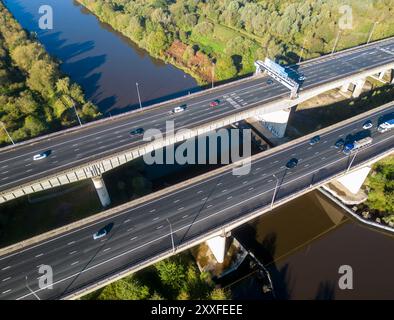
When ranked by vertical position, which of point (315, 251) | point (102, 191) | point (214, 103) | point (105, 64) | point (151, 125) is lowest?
point (315, 251)

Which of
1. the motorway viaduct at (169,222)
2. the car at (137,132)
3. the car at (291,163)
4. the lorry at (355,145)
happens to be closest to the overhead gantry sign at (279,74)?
the motorway viaduct at (169,222)

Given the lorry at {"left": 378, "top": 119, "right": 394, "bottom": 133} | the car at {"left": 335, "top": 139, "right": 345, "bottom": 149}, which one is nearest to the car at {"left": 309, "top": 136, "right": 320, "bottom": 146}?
the car at {"left": 335, "top": 139, "right": 345, "bottom": 149}

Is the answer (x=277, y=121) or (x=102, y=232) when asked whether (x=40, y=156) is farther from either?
(x=277, y=121)

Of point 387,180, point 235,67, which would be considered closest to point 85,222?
point 387,180

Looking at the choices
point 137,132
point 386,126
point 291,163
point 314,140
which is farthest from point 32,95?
point 386,126

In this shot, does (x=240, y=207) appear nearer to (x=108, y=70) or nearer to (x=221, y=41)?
(x=108, y=70)

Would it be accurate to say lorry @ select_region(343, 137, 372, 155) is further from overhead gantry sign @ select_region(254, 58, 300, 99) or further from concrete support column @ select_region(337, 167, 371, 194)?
overhead gantry sign @ select_region(254, 58, 300, 99)

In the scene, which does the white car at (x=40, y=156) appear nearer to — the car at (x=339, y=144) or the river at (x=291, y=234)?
the river at (x=291, y=234)
